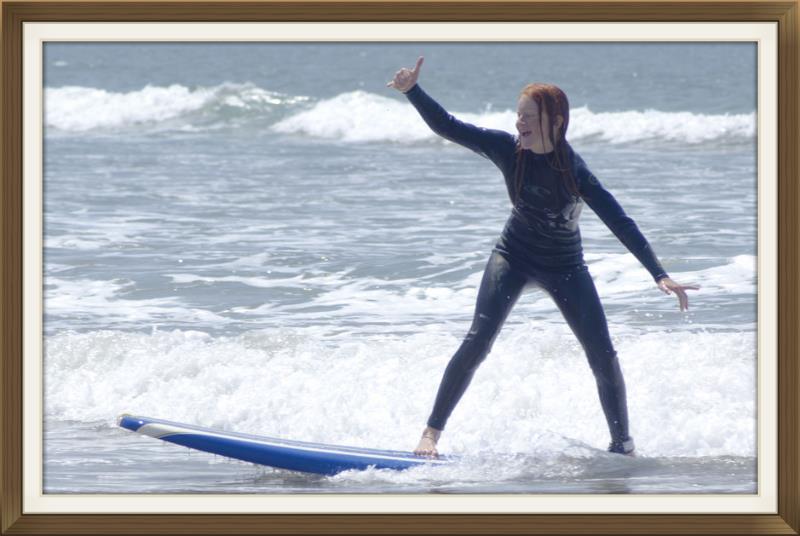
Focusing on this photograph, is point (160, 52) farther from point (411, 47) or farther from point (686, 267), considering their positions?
point (686, 267)

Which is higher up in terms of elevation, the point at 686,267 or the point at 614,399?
the point at 686,267

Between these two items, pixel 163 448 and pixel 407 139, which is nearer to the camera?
pixel 163 448

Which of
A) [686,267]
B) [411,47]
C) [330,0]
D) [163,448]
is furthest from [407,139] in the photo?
[411,47]

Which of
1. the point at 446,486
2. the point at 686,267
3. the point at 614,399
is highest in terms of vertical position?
the point at 686,267

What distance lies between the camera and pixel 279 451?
19.9 ft

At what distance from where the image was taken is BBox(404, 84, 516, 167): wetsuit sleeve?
574 centimetres

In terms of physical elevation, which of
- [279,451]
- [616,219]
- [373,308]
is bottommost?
[279,451]

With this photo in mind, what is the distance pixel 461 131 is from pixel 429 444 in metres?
1.41

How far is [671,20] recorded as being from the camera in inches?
212

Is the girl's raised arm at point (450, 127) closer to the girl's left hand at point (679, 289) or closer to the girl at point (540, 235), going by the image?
the girl at point (540, 235)

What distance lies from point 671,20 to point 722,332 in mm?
3349

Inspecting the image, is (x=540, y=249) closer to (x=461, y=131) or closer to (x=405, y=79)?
(x=461, y=131)

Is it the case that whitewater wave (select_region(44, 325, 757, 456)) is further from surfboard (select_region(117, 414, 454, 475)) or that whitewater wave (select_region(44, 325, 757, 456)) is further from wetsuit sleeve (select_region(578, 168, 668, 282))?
wetsuit sleeve (select_region(578, 168, 668, 282))

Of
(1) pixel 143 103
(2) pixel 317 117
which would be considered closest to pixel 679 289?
(2) pixel 317 117
